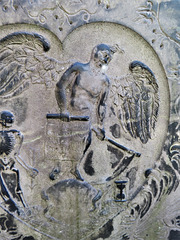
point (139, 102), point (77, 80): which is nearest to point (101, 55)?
point (77, 80)

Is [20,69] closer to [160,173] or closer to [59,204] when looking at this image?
[59,204]

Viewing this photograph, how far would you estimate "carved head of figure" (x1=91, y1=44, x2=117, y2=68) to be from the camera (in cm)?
290

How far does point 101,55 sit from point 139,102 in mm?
542

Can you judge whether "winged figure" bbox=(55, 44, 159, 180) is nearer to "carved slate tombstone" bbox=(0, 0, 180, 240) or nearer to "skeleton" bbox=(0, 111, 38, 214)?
"carved slate tombstone" bbox=(0, 0, 180, 240)

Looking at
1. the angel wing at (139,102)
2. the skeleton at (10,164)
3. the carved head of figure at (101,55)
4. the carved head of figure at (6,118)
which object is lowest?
the skeleton at (10,164)

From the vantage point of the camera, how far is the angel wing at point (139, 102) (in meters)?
3.03

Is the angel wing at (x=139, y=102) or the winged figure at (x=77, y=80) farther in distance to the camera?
the angel wing at (x=139, y=102)

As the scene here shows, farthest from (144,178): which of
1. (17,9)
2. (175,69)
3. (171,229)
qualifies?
(17,9)

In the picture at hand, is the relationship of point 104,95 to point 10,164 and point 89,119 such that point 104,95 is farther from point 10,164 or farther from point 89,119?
point 10,164

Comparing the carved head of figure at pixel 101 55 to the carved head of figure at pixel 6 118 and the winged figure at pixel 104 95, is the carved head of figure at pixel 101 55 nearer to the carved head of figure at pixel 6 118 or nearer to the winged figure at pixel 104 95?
the winged figure at pixel 104 95

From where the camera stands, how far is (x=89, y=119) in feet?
9.78

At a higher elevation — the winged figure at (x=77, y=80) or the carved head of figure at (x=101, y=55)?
the carved head of figure at (x=101, y=55)

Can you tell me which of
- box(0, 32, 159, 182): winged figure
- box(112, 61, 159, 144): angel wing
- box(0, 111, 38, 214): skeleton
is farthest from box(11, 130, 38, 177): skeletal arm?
box(112, 61, 159, 144): angel wing

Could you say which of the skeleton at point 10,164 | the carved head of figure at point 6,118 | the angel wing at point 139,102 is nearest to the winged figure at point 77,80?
the angel wing at point 139,102
